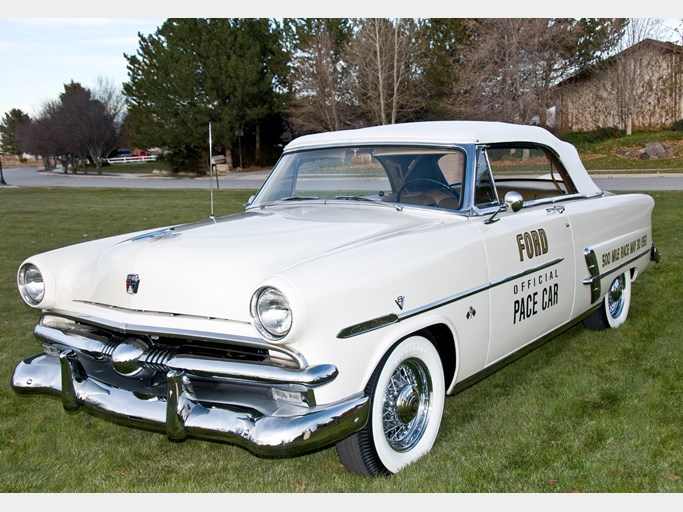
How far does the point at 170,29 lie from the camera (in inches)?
1398

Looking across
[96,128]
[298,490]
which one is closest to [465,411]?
[298,490]

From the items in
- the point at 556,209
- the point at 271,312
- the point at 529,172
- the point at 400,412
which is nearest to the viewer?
the point at 271,312

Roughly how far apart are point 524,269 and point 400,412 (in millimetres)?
1261

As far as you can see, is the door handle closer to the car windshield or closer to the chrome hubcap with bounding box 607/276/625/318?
the car windshield

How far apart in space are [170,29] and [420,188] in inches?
1361

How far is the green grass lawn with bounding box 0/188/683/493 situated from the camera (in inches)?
122

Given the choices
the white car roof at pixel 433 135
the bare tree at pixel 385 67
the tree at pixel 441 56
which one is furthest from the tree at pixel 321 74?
the white car roof at pixel 433 135

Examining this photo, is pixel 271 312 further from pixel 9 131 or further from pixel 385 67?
pixel 9 131

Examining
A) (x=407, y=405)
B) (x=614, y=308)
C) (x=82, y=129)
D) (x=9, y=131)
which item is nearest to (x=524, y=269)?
(x=407, y=405)

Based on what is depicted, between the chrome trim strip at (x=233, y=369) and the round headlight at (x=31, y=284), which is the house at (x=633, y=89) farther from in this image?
the chrome trim strip at (x=233, y=369)

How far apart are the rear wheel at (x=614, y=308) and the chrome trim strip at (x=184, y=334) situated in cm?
336

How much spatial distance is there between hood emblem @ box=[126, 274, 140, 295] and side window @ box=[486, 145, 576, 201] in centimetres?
225

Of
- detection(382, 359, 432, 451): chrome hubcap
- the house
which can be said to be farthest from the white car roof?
the house

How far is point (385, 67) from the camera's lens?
30.1 metres
